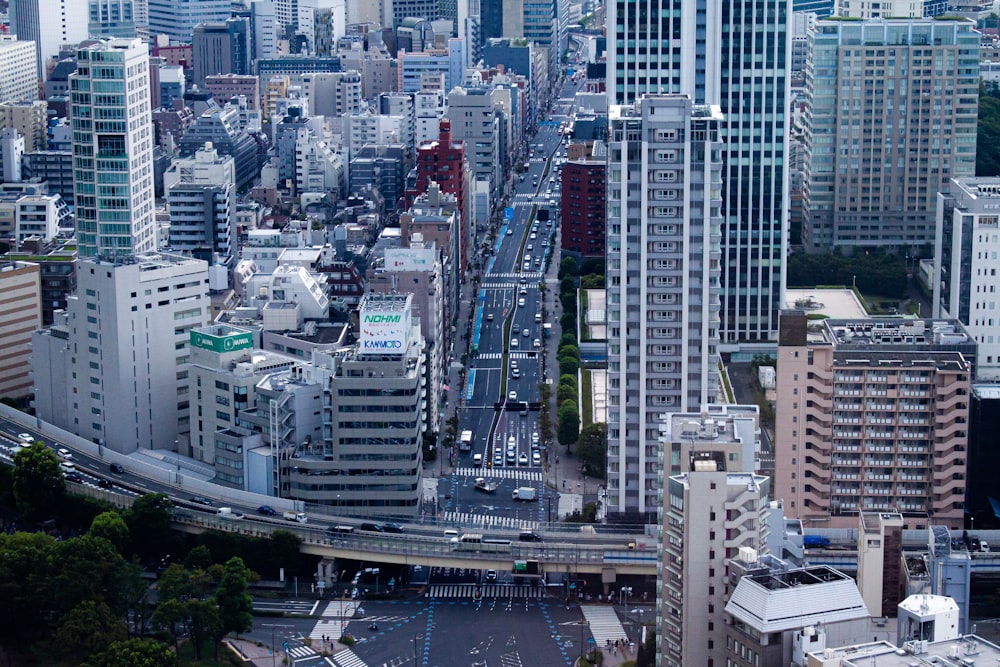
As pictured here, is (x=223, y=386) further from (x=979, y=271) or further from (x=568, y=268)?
(x=568, y=268)

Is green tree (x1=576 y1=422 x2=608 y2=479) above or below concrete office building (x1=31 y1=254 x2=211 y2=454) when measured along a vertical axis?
below

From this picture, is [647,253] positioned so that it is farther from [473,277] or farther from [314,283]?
[473,277]

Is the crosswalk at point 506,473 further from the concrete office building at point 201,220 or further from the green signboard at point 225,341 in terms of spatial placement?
the concrete office building at point 201,220

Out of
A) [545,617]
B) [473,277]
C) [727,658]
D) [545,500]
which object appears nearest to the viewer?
[727,658]

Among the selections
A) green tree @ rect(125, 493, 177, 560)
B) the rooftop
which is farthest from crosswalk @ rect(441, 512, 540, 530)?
the rooftop

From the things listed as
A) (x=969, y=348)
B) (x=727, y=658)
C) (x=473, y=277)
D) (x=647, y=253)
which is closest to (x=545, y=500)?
(x=647, y=253)

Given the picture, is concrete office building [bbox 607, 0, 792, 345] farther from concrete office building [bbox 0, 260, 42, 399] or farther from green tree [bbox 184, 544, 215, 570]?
green tree [bbox 184, 544, 215, 570]
